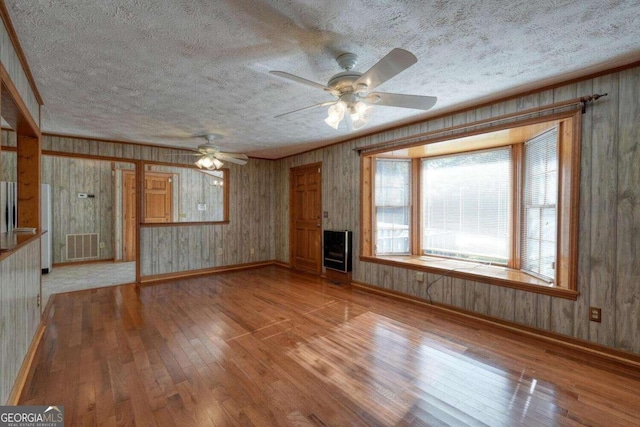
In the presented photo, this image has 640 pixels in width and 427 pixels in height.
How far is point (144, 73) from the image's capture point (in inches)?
91.4

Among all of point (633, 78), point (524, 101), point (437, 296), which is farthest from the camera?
point (437, 296)

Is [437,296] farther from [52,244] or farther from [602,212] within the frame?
[52,244]

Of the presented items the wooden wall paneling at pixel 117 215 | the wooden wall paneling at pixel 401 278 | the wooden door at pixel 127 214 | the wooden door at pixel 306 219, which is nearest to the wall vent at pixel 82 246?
the wooden wall paneling at pixel 117 215

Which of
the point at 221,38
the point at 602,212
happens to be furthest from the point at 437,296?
the point at 221,38

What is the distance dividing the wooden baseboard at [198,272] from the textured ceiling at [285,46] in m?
2.85

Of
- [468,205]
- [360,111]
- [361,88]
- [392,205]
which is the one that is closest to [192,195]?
[392,205]

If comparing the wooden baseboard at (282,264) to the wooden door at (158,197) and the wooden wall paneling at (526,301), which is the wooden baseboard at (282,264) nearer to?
the wooden door at (158,197)

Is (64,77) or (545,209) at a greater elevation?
A: (64,77)

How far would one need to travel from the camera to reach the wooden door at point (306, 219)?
5.26 meters

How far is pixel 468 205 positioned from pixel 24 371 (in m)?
4.84

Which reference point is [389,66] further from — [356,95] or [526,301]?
[526,301]

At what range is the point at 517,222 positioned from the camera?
3.51m

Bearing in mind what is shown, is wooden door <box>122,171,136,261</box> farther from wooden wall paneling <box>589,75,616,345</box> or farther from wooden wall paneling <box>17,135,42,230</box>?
wooden wall paneling <box>589,75,616,345</box>

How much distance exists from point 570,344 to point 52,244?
875 centimetres
